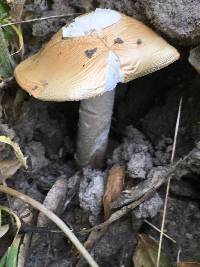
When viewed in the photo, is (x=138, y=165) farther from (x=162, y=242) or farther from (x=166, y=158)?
(x=162, y=242)

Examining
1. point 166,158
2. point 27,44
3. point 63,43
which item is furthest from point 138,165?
point 27,44

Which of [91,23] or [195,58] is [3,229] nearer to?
[91,23]

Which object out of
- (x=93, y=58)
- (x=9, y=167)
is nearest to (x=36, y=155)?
(x=9, y=167)

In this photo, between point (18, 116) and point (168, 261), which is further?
point (18, 116)

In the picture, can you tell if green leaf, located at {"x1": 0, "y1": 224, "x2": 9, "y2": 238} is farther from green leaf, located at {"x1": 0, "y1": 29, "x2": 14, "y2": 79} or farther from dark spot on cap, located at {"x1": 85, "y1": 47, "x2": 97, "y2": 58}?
dark spot on cap, located at {"x1": 85, "y1": 47, "x2": 97, "y2": 58}

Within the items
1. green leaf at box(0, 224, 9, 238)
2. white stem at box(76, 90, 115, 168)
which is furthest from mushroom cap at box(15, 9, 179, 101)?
green leaf at box(0, 224, 9, 238)
